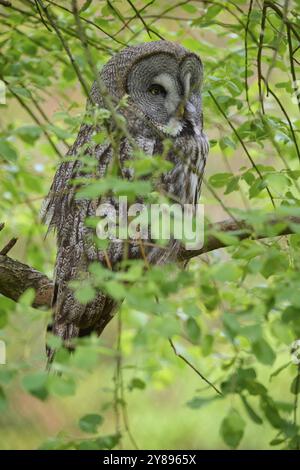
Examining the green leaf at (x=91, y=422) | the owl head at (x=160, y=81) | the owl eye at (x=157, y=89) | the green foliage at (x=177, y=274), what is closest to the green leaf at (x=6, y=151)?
the green foliage at (x=177, y=274)

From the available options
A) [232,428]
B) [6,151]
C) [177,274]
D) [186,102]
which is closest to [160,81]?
[186,102]

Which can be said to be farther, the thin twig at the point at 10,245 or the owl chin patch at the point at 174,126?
the owl chin patch at the point at 174,126

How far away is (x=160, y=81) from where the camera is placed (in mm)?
2910

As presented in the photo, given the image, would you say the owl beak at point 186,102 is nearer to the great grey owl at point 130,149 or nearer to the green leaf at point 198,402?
the great grey owl at point 130,149

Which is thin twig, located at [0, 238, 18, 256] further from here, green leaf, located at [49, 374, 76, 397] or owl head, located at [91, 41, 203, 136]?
green leaf, located at [49, 374, 76, 397]

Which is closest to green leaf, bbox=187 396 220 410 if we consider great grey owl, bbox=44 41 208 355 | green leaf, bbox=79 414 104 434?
green leaf, bbox=79 414 104 434

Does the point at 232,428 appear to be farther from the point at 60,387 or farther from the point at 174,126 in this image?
the point at 174,126

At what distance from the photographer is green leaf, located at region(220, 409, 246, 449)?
4.75 ft

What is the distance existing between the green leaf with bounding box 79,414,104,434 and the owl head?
4.84ft

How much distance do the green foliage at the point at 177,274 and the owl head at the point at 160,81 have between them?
0.08 metres

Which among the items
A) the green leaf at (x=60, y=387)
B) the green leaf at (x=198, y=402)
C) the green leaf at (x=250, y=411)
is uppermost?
the green leaf at (x=60, y=387)

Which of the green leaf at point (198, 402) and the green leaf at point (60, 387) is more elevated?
the green leaf at point (60, 387)

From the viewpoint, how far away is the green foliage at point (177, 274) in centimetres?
136
